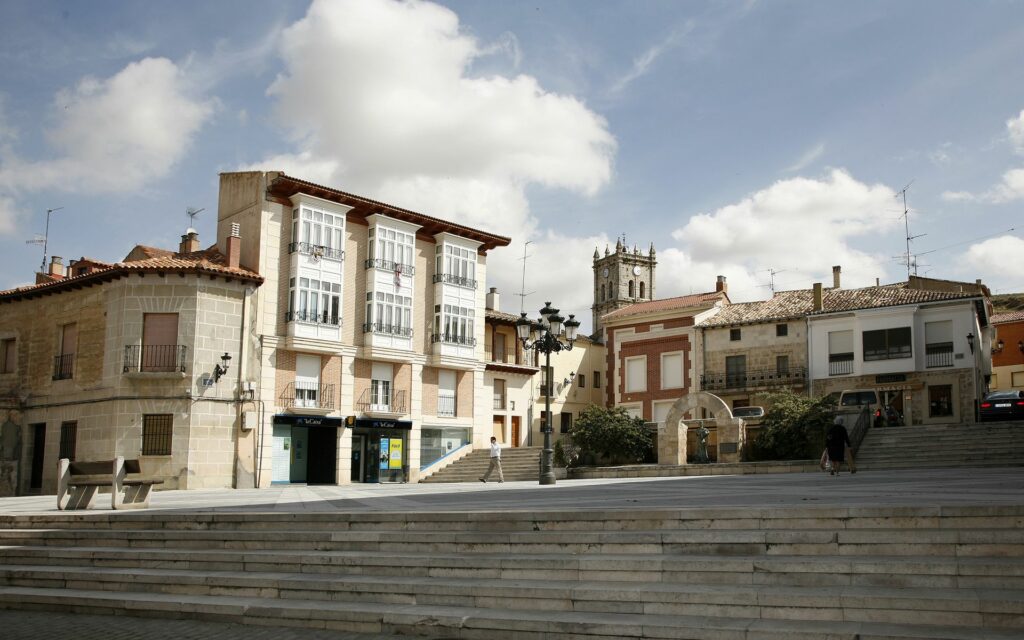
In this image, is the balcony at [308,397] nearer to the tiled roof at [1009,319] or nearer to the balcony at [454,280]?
the balcony at [454,280]

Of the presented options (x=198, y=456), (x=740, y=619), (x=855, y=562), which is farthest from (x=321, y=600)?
(x=198, y=456)

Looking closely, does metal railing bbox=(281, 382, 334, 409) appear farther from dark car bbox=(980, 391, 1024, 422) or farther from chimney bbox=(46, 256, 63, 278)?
dark car bbox=(980, 391, 1024, 422)

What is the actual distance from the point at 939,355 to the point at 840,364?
4306 mm

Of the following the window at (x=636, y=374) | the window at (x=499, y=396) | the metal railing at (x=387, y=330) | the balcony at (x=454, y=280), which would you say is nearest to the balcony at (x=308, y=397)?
the metal railing at (x=387, y=330)

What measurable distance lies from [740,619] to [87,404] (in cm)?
2680

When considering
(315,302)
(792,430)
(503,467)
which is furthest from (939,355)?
(315,302)

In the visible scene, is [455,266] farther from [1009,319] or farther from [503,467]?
[1009,319]

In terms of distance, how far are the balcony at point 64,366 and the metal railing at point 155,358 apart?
3.34 meters

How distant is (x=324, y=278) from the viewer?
108ft

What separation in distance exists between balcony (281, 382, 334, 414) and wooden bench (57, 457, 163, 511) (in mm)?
15102

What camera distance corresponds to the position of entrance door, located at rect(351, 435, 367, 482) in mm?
34031

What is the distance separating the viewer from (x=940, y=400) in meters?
39.5

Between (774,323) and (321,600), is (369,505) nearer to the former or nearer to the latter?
(321,600)

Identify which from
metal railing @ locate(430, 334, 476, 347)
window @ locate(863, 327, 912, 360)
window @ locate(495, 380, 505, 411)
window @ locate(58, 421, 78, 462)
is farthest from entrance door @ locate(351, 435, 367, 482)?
window @ locate(863, 327, 912, 360)
